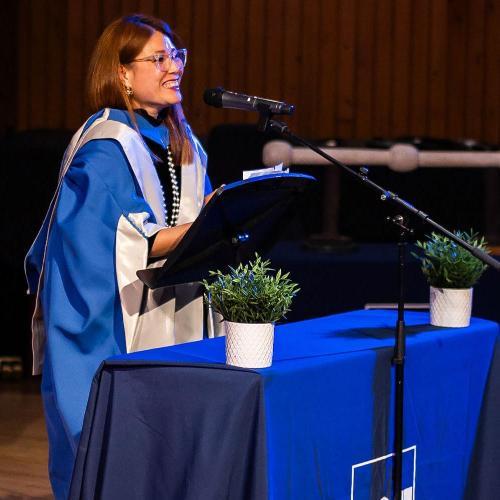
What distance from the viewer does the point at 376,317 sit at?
3.04 metres

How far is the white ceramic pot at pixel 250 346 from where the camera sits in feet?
7.51

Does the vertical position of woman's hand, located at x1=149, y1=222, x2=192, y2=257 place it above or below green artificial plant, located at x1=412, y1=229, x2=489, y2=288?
above

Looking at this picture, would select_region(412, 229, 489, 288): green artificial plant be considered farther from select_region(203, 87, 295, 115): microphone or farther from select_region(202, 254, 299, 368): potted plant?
select_region(202, 254, 299, 368): potted plant

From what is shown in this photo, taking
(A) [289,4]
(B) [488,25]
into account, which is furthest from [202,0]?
(B) [488,25]

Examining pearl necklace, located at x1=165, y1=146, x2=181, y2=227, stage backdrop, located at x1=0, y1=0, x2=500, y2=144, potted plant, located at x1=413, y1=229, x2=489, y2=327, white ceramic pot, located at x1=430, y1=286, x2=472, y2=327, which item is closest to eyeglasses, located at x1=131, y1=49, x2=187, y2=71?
pearl necklace, located at x1=165, y1=146, x2=181, y2=227

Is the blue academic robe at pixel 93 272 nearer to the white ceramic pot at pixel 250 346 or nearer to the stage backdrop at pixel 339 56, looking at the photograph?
the white ceramic pot at pixel 250 346

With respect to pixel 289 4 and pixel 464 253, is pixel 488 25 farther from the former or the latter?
pixel 464 253

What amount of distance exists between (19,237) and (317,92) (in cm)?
193

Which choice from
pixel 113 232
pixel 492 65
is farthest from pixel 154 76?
pixel 492 65

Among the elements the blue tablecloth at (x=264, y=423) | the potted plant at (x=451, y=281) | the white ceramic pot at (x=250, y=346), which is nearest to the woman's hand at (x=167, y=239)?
the blue tablecloth at (x=264, y=423)

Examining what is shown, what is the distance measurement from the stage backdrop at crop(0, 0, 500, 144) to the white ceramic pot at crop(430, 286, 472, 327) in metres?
3.65

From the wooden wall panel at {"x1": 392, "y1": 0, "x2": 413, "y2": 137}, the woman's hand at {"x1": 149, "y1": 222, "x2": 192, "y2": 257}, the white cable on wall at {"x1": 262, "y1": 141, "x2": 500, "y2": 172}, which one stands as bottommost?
the woman's hand at {"x1": 149, "y1": 222, "x2": 192, "y2": 257}

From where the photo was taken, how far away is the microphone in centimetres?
268

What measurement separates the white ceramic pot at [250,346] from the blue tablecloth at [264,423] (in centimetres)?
3
